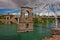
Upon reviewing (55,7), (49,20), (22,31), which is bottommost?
(22,31)

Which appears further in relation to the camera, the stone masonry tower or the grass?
the stone masonry tower

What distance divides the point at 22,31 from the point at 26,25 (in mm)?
1257

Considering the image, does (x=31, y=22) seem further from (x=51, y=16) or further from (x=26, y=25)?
(x=51, y=16)

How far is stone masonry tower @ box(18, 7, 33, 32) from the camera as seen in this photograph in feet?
54.7

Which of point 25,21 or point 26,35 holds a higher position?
point 25,21

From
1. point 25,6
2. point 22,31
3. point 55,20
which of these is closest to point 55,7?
point 55,20

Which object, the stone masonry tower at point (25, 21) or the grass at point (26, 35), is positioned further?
the stone masonry tower at point (25, 21)

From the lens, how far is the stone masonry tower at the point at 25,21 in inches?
657

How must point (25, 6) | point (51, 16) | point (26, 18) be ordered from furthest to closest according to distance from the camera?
1. point (26, 18)
2. point (25, 6)
3. point (51, 16)

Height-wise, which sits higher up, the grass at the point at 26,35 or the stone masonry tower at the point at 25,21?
the stone masonry tower at the point at 25,21

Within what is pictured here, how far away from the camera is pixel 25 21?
1744 cm

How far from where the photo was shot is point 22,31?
16.9m

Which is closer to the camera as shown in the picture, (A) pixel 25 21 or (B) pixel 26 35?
(B) pixel 26 35

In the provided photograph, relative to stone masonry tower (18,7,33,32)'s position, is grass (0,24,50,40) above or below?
below
